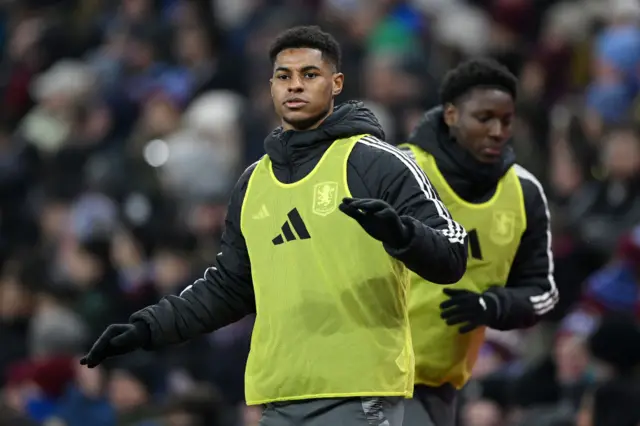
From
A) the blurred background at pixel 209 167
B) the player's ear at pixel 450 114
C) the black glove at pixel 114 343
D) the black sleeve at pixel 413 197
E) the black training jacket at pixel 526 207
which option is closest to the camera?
the black sleeve at pixel 413 197

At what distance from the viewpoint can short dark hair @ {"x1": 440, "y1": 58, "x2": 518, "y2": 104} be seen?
7.66m

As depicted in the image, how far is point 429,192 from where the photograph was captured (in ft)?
20.6

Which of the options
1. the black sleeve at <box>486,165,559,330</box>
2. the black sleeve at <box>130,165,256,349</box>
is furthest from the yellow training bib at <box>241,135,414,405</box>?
the black sleeve at <box>486,165,559,330</box>

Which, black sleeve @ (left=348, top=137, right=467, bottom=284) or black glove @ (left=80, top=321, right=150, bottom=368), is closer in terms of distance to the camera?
black sleeve @ (left=348, top=137, right=467, bottom=284)

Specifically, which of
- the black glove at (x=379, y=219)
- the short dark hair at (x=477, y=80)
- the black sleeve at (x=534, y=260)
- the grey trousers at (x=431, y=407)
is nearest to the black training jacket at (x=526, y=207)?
the black sleeve at (x=534, y=260)

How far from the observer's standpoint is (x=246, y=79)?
14945 mm

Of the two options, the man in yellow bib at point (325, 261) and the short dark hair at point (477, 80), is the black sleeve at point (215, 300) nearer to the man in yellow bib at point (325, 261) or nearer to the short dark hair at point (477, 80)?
the man in yellow bib at point (325, 261)

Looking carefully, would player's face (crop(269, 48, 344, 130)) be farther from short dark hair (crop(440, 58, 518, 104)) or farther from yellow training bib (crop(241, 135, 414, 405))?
short dark hair (crop(440, 58, 518, 104))

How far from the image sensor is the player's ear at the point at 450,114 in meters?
7.74

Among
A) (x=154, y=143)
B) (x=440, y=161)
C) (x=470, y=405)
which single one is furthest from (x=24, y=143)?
(x=440, y=161)

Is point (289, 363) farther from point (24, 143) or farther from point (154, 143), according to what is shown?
point (24, 143)

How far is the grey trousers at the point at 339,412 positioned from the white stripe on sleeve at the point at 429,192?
0.67m

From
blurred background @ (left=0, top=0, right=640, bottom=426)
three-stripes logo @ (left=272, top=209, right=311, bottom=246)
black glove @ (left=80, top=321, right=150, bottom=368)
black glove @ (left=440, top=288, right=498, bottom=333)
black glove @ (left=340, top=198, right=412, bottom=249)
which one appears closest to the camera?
black glove @ (left=340, top=198, right=412, bottom=249)

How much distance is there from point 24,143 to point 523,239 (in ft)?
28.9
